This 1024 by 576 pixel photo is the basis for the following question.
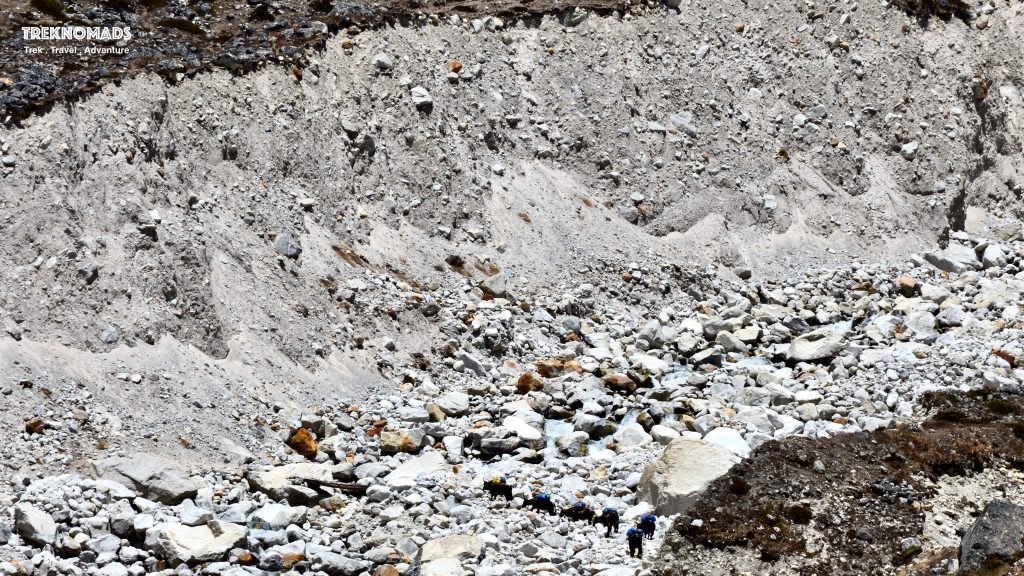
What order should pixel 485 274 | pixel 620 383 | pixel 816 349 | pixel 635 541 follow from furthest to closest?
pixel 485 274 < pixel 816 349 < pixel 620 383 < pixel 635 541

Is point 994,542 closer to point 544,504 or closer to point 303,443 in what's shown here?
point 544,504

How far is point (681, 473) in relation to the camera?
75.9 feet

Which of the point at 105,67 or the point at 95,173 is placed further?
the point at 105,67

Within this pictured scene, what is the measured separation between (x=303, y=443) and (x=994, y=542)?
13680mm

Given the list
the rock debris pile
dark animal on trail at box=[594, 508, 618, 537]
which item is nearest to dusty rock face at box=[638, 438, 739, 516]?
the rock debris pile

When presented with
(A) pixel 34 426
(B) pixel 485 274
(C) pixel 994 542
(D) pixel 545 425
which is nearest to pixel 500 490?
(D) pixel 545 425

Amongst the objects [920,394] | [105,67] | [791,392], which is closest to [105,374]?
[105,67]

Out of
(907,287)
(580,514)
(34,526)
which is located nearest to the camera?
(34,526)

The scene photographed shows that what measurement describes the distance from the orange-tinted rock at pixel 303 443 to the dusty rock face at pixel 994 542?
12983 mm

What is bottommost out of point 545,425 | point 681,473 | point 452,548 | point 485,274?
point 452,548

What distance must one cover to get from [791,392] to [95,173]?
17337 mm

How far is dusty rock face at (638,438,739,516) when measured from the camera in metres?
22.7

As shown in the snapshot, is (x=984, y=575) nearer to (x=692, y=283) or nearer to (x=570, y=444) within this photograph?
(x=570, y=444)

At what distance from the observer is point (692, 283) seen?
34.0 m
